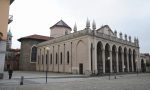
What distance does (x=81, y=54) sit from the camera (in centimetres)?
3797

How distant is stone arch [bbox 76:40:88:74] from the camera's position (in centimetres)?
3695

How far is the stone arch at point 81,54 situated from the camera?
36953 mm

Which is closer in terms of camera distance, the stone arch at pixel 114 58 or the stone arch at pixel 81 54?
the stone arch at pixel 81 54

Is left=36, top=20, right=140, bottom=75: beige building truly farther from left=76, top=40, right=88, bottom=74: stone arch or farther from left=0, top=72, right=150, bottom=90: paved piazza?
left=0, top=72, right=150, bottom=90: paved piazza

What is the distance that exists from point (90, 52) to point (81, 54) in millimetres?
2479

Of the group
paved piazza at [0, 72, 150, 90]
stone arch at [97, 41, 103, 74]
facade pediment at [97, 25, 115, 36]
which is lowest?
paved piazza at [0, 72, 150, 90]

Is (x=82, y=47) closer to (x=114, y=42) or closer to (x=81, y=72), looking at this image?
(x=81, y=72)

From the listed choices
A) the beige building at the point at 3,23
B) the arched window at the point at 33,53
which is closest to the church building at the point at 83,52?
the arched window at the point at 33,53

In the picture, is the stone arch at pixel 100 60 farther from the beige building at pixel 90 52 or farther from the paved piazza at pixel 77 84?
the paved piazza at pixel 77 84

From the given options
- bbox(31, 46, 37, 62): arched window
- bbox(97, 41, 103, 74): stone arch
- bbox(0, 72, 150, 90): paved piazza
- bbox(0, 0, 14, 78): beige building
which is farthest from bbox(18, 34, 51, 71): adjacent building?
bbox(0, 72, 150, 90): paved piazza

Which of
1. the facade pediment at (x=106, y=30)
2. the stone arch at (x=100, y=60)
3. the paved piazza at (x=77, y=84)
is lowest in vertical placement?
the paved piazza at (x=77, y=84)

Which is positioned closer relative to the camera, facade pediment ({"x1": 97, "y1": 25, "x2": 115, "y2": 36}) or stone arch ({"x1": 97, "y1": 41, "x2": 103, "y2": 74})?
stone arch ({"x1": 97, "y1": 41, "x2": 103, "y2": 74})

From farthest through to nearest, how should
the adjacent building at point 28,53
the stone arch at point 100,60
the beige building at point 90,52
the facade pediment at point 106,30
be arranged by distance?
the adjacent building at point 28,53 → the facade pediment at point 106,30 → the stone arch at point 100,60 → the beige building at point 90,52

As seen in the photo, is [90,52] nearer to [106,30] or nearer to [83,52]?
[83,52]
